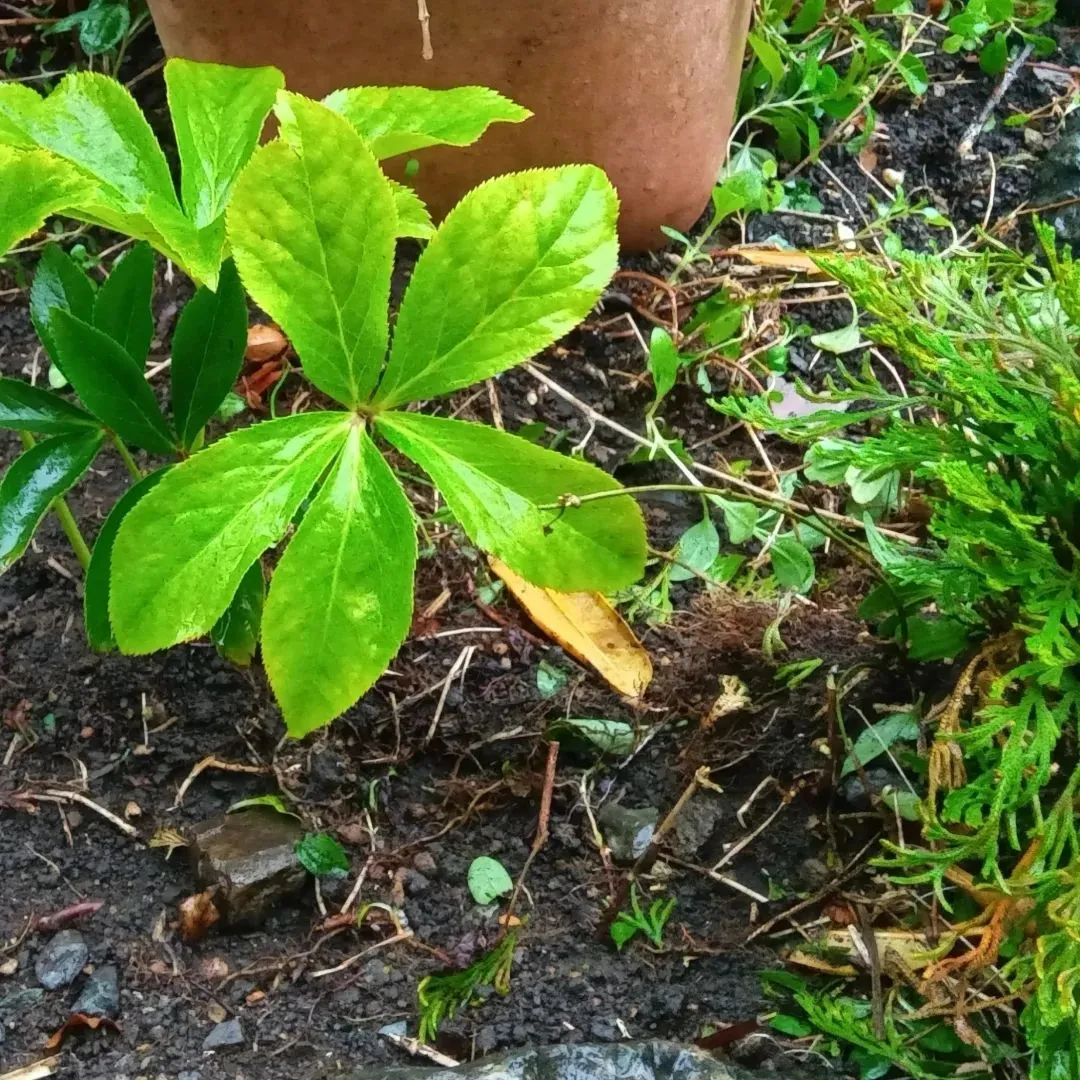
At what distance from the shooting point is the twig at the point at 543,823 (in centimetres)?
103

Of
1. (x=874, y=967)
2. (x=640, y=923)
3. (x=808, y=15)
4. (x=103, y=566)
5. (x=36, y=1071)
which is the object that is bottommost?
(x=36, y=1071)

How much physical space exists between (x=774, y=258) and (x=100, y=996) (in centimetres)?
126

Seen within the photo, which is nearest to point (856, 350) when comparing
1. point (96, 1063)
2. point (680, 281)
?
point (680, 281)

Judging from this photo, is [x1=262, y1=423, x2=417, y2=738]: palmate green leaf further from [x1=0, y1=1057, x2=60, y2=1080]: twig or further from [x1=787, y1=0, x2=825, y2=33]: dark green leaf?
[x1=787, y1=0, x2=825, y2=33]: dark green leaf

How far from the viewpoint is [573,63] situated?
1266mm

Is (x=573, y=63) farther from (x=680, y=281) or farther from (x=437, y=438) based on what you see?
(x=437, y=438)

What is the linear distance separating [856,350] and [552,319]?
0.83 m

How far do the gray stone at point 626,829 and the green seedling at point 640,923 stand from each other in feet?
0.17

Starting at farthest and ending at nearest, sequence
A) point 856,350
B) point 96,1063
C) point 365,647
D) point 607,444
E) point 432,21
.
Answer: point 856,350 < point 607,444 < point 432,21 < point 96,1063 < point 365,647

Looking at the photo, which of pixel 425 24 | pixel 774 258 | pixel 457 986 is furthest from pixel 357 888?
pixel 774 258

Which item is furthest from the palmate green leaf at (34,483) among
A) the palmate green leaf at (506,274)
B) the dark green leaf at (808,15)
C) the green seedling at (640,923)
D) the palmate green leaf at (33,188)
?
the dark green leaf at (808,15)

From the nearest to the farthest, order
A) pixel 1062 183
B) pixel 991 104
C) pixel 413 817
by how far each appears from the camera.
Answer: pixel 413 817, pixel 1062 183, pixel 991 104

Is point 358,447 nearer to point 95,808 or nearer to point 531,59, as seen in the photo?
point 95,808

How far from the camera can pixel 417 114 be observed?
0.92 meters
